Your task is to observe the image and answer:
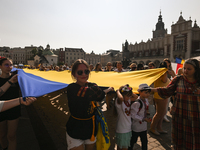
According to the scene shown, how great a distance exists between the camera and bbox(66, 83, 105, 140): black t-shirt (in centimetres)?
182

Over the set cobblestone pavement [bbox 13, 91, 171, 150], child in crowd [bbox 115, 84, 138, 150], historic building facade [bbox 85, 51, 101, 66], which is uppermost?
historic building facade [bbox 85, 51, 101, 66]

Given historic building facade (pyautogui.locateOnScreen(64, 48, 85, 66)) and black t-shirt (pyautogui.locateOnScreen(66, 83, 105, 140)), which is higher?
historic building facade (pyautogui.locateOnScreen(64, 48, 85, 66))

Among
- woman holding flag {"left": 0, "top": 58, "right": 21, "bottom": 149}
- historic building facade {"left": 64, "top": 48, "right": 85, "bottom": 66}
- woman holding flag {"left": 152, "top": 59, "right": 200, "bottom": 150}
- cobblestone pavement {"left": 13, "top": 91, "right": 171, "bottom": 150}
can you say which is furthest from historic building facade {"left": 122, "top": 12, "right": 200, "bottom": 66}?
historic building facade {"left": 64, "top": 48, "right": 85, "bottom": 66}

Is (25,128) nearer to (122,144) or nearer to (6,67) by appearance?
(6,67)

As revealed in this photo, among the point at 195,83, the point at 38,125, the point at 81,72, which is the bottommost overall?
the point at 38,125

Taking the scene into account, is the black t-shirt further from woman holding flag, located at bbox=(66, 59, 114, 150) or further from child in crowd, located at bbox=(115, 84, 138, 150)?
child in crowd, located at bbox=(115, 84, 138, 150)

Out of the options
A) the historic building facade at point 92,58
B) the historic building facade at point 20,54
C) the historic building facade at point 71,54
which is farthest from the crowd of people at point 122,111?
the historic building facade at point 20,54

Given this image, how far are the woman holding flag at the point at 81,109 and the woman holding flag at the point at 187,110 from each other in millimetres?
1438

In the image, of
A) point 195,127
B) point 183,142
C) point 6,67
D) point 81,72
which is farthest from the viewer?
point 6,67

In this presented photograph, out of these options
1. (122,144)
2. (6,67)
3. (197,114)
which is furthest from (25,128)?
(197,114)

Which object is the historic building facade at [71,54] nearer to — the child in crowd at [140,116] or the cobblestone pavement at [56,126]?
the cobblestone pavement at [56,126]

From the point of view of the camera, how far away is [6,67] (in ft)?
9.88

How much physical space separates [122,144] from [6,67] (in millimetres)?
3085

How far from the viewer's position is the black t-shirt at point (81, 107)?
5.97 ft
